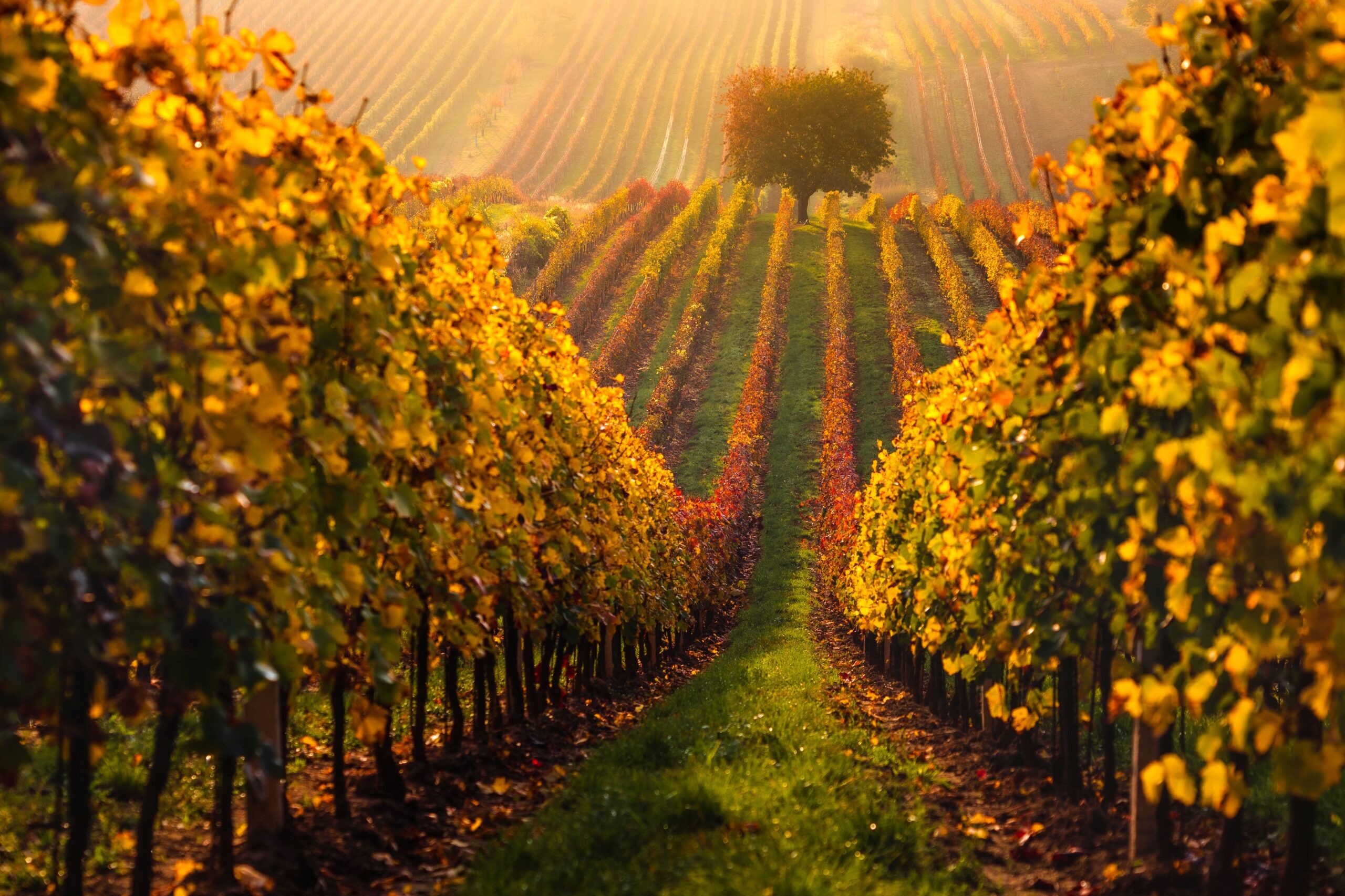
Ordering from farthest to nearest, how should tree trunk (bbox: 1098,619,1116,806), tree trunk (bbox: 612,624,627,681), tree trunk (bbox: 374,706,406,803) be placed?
tree trunk (bbox: 612,624,627,681) < tree trunk (bbox: 374,706,406,803) < tree trunk (bbox: 1098,619,1116,806)

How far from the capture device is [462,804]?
6996mm

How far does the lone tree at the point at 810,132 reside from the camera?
70000 mm

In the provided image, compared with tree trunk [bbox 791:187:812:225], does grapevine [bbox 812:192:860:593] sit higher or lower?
lower

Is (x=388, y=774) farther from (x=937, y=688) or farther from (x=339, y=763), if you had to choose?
(x=937, y=688)

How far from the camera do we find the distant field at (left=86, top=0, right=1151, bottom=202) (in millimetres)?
94500

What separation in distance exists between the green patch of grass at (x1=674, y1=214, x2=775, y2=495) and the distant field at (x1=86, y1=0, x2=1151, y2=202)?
3126 cm

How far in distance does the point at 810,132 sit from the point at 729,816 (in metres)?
67.9

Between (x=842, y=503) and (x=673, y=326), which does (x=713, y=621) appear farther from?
(x=673, y=326)

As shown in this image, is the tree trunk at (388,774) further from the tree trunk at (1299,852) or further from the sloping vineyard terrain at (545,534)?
the tree trunk at (1299,852)

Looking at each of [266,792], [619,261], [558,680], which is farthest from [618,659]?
[619,261]

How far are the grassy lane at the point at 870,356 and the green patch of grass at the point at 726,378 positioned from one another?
14.5 feet

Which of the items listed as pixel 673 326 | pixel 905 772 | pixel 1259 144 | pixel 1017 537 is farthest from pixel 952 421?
pixel 673 326

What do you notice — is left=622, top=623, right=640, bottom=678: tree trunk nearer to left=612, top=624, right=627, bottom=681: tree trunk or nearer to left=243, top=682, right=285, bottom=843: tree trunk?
left=612, top=624, right=627, bottom=681: tree trunk

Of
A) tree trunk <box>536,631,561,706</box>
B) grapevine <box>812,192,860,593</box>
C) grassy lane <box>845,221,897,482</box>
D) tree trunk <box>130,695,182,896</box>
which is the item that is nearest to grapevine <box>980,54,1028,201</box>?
grassy lane <box>845,221,897,482</box>
